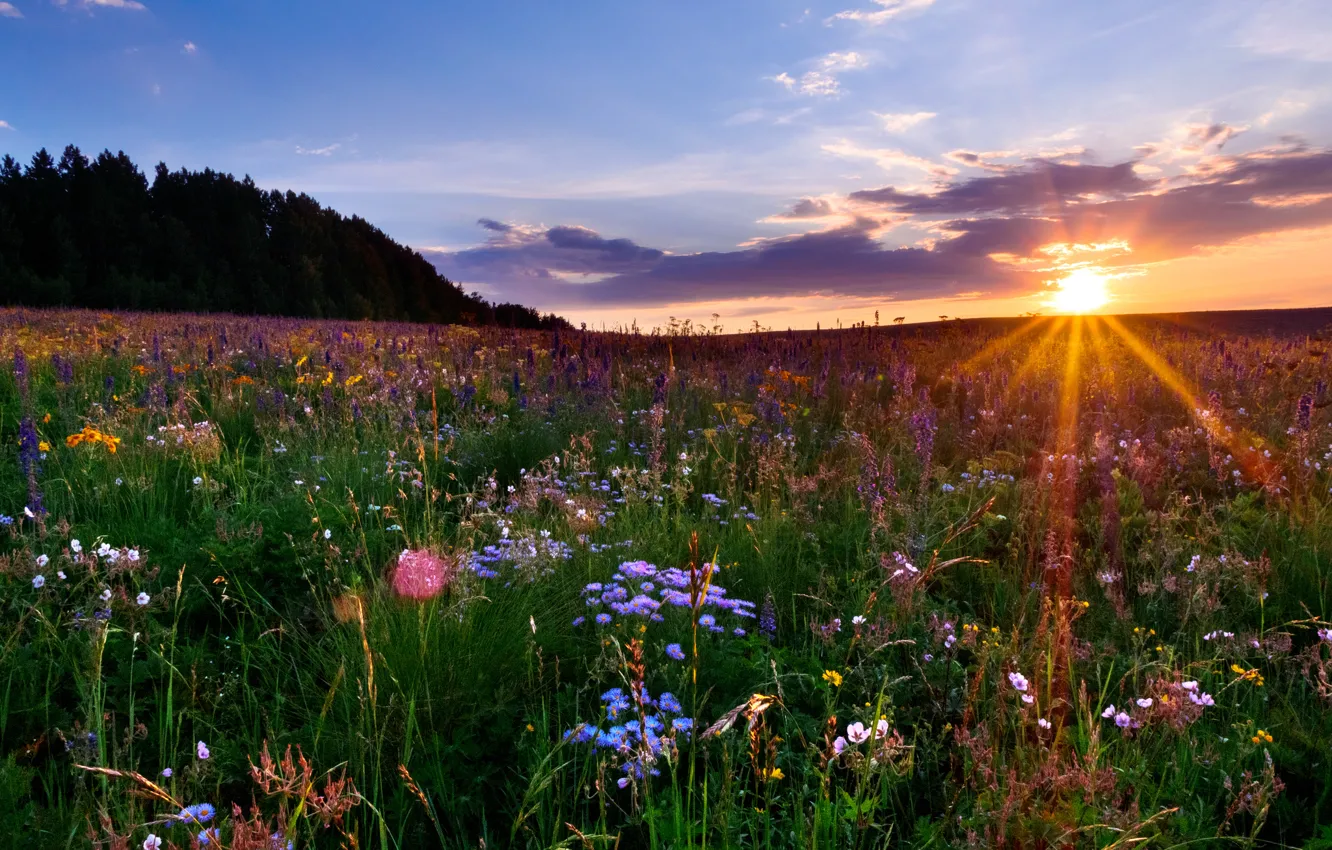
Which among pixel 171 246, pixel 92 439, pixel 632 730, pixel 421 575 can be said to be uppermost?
pixel 171 246

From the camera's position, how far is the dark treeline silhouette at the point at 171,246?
35156 mm

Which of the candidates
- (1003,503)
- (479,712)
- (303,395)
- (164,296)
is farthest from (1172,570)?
(164,296)

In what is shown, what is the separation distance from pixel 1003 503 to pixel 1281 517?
4.19 ft

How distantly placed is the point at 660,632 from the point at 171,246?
46.0 metres

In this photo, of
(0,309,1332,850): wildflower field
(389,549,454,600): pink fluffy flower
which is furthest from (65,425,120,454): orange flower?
(389,549,454,600): pink fluffy flower

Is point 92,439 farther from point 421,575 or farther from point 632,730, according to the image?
point 632,730

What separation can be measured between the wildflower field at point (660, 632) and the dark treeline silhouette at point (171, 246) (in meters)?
31.0

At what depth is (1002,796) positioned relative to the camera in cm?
168

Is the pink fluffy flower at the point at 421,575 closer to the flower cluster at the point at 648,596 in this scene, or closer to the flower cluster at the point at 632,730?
the flower cluster at the point at 648,596

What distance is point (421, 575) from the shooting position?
8.51ft

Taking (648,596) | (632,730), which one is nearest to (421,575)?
(648,596)

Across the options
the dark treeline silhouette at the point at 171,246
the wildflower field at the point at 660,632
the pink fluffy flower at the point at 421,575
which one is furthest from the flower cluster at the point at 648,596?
the dark treeline silhouette at the point at 171,246

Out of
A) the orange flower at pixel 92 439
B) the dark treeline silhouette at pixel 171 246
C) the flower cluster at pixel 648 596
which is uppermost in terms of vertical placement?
the dark treeline silhouette at pixel 171 246

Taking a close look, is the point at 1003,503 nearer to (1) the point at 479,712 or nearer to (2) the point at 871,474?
(2) the point at 871,474
